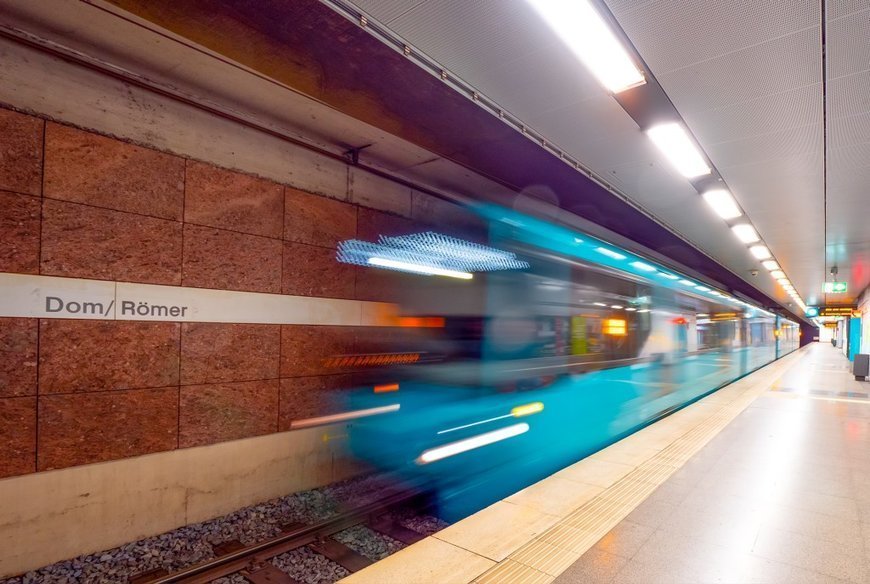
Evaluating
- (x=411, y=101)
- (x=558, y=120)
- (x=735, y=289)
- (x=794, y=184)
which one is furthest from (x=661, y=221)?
(x=735, y=289)

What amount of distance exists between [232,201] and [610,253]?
178 inches

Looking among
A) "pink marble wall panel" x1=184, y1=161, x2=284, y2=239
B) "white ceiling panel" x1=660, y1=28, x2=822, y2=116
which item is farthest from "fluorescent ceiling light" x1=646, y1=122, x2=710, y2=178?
"pink marble wall panel" x1=184, y1=161, x2=284, y2=239

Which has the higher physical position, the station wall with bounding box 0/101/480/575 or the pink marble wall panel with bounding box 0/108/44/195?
the pink marble wall panel with bounding box 0/108/44/195

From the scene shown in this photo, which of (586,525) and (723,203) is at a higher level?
(723,203)

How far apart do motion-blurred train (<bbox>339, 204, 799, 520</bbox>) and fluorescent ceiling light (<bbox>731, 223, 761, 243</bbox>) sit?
15.7 feet

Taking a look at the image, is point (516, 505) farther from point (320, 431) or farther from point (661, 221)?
point (661, 221)

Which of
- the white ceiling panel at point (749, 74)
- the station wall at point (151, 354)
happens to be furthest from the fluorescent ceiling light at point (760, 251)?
the station wall at point (151, 354)

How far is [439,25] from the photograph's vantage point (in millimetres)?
3262

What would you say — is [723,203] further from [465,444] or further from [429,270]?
[465,444]

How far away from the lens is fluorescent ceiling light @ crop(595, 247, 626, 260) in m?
5.51

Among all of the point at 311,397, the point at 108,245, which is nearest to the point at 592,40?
the point at 108,245

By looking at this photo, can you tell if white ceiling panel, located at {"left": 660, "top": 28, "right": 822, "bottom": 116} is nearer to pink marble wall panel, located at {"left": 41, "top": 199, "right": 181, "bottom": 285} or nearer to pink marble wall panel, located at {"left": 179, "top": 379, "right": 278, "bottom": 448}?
pink marble wall panel, located at {"left": 41, "top": 199, "right": 181, "bottom": 285}

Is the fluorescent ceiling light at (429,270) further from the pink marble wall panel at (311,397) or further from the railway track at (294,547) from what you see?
the railway track at (294,547)

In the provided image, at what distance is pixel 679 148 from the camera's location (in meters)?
5.29
